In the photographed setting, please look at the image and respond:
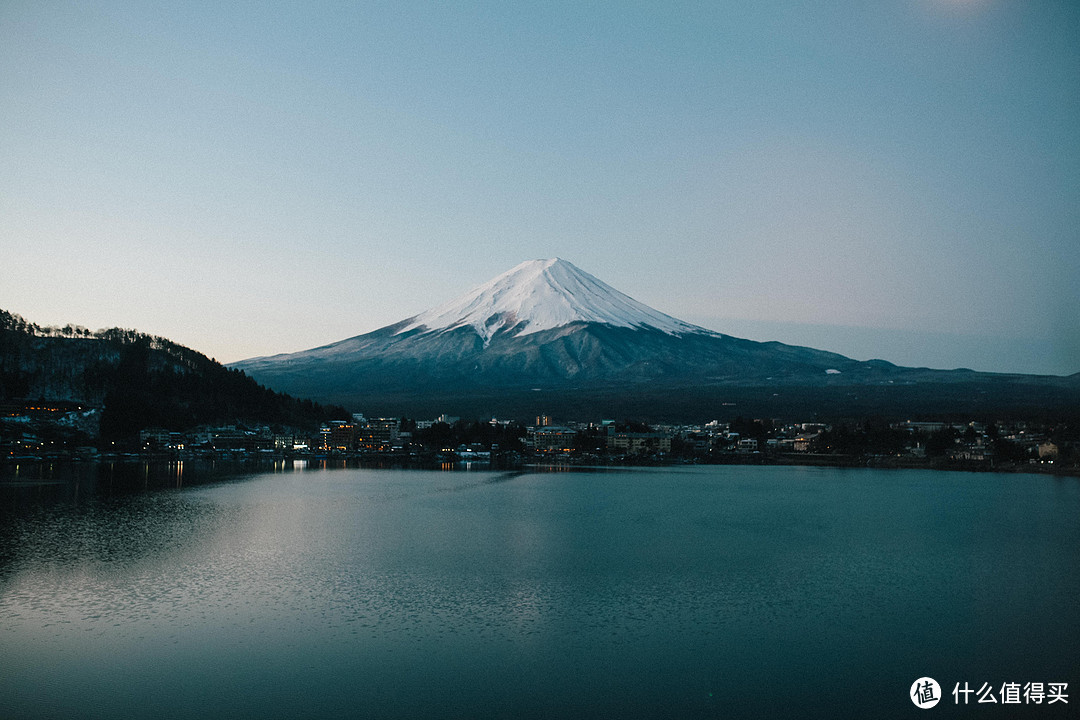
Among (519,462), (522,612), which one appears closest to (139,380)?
(519,462)

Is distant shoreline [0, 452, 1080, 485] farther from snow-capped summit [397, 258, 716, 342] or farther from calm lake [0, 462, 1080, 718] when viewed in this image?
snow-capped summit [397, 258, 716, 342]

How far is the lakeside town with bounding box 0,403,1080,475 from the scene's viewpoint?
50406 millimetres

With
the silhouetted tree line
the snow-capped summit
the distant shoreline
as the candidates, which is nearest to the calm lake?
the distant shoreline

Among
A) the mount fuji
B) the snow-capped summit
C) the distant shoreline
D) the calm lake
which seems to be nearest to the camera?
the calm lake

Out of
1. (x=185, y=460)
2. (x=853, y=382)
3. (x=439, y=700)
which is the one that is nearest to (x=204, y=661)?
(x=439, y=700)

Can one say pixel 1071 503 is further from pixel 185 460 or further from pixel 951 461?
pixel 185 460

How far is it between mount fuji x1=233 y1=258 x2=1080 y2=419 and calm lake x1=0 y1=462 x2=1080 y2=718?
75.5m

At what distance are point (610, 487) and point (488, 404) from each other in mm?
69858

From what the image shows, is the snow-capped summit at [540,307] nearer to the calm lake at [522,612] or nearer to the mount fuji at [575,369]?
Result: the mount fuji at [575,369]

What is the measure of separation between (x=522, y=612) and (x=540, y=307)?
444ft

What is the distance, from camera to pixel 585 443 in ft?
232

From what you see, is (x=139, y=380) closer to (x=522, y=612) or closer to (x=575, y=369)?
(x=522, y=612)

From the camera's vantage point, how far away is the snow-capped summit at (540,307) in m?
142

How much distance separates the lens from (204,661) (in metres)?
9.36
